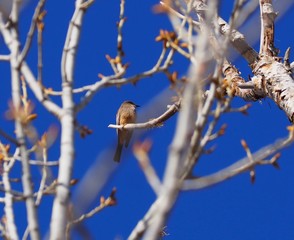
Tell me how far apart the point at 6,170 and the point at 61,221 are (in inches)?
37.1

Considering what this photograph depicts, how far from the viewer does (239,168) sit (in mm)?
2844

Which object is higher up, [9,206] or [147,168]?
[9,206]

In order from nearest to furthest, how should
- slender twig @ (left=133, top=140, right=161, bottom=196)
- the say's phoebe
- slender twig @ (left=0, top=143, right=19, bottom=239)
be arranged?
slender twig @ (left=133, top=140, right=161, bottom=196), slender twig @ (left=0, top=143, right=19, bottom=239), the say's phoebe

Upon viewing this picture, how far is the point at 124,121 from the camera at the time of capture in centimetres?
947

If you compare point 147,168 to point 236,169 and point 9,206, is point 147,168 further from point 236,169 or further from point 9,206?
point 9,206

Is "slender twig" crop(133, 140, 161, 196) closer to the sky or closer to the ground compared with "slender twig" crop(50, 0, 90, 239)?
closer to the ground

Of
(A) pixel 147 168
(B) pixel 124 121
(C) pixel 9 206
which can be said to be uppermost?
(B) pixel 124 121

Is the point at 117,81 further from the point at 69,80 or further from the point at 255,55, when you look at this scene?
the point at 255,55

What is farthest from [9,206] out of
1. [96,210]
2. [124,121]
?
[124,121]

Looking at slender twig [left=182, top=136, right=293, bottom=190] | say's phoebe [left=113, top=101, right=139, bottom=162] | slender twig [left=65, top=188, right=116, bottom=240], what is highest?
say's phoebe [left=113, top=101, right=139, bottom=162]

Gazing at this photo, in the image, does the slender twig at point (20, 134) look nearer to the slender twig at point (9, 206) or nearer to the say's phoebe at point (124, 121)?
the slender twig at point (9, 206)

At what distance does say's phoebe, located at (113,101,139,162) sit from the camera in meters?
9.25

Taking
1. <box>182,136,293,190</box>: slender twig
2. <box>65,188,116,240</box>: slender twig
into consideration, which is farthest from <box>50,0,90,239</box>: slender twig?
<box>182,136,293,190</box>: slender twig

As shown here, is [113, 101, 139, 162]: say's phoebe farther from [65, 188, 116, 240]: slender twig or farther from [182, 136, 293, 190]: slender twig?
[182, 136, 293, 190]: slender twig
